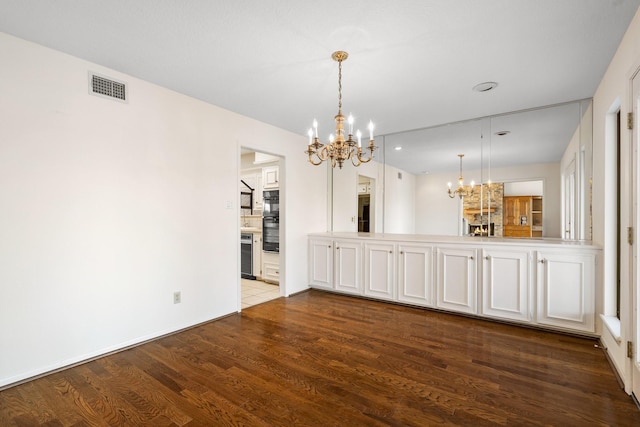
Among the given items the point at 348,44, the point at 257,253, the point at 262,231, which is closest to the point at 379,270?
the point at 262,231

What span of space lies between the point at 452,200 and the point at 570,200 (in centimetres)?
125

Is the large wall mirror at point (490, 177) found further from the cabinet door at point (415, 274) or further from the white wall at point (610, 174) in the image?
the cabinet door at point (415, 274)

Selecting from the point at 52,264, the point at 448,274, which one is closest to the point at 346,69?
the point at 448,274

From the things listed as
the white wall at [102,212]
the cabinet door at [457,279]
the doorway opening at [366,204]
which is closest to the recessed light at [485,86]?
the cabinet door at [457,279]

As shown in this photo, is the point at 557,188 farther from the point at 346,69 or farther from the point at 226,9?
the point at 226,9

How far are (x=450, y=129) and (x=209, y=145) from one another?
10.0 feet

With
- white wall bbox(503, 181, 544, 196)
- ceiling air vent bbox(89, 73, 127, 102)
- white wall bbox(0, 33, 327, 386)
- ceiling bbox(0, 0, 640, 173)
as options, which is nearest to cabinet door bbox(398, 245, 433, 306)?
white wall bbox(503, 181, 544, 196)

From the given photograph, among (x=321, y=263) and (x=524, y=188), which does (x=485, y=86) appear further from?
(x=321, y=263)

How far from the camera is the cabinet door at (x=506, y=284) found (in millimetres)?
3129

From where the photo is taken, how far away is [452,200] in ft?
13.6

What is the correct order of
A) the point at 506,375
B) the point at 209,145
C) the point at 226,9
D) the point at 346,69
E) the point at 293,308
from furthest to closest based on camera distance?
the point at 293,308, the point at 209,145, the point at 346,69, the point at 506,375, the point at 226,9

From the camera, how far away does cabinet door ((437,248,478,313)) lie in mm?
3420

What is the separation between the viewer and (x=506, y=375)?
2203mm

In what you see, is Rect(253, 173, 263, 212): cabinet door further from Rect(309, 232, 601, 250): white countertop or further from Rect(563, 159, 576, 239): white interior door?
Rect(563, 159, 576, 239): white interior door
